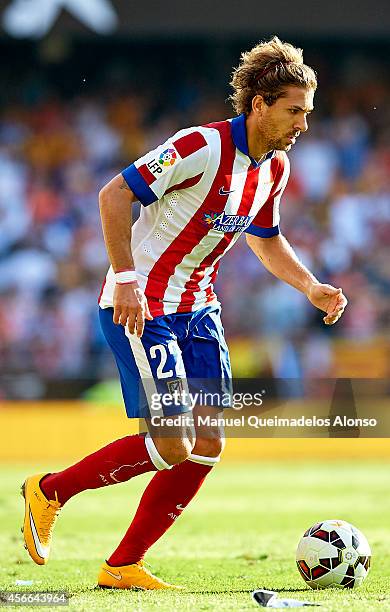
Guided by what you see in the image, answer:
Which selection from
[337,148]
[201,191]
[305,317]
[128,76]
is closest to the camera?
[201,191]

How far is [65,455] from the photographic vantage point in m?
12.8

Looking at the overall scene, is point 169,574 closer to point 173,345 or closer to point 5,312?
point 173,345

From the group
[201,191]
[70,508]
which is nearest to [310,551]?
[201,191]

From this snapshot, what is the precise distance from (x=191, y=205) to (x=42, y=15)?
11.4 m

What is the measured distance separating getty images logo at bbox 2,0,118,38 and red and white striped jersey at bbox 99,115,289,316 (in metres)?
11.1

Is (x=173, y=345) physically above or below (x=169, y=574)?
above

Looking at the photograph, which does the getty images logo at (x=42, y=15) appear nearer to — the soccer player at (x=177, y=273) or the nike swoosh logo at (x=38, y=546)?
the soccer player at (x=177, y=273)

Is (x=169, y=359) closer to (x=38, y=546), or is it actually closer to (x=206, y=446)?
(x=206, y=446)

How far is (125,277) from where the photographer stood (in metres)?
4.56

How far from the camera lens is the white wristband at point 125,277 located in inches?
180

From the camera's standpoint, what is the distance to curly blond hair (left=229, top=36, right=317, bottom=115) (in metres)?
4.82

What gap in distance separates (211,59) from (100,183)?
3357mm

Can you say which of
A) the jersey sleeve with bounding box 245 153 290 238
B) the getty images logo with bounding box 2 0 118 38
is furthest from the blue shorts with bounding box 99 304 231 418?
the getty images logo with bounding box 2 0 118 38

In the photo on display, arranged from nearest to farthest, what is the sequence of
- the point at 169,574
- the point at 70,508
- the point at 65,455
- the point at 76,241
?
the point at 169,574 < the point at 70,508 < the point at 65,455 < the point at 76,241
